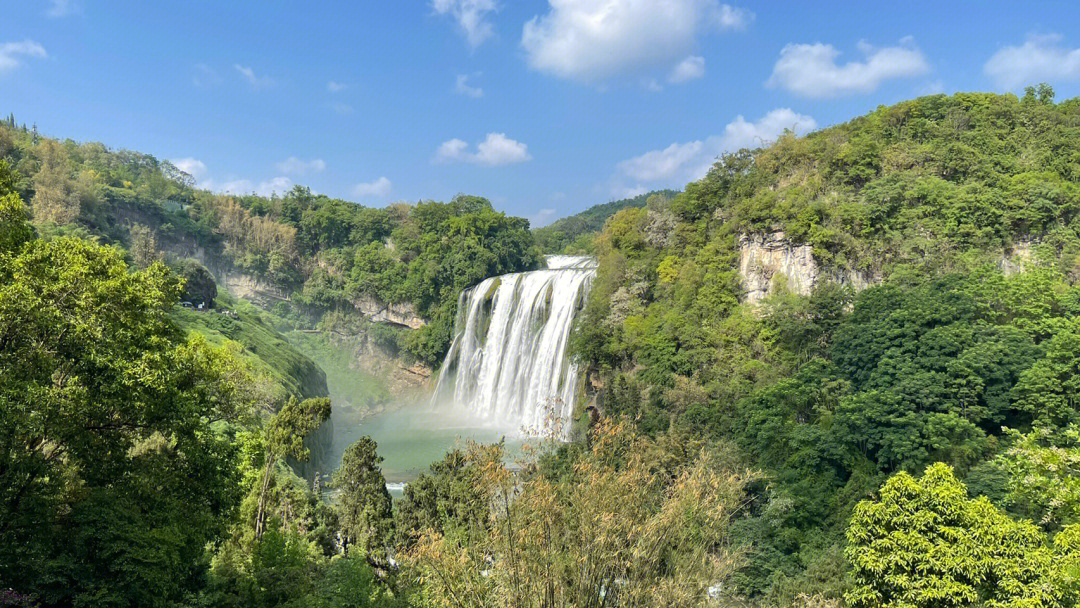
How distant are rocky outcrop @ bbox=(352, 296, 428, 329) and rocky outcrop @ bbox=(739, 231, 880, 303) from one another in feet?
83.0

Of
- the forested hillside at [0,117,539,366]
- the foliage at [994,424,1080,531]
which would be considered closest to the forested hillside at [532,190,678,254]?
the forested hillside at [0,117,539,366]

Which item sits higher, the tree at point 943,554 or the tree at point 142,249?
the tree at point 142,249

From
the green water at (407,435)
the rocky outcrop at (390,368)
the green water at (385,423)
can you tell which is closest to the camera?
the green water at (407,435)

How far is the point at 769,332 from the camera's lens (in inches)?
828

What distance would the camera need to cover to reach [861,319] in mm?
18125

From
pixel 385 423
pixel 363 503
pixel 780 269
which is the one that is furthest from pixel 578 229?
pixel 363 503

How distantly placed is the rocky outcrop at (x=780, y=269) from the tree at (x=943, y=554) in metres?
13.2

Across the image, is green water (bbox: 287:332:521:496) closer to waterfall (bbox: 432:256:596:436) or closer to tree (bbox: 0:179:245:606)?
waterfall (bbox: 432:256:596:436)

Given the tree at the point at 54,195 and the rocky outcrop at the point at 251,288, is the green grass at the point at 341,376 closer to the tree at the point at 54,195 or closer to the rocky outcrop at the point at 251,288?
the rocky outcrop at the point at 251,288

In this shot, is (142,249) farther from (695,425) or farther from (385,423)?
(695,425)

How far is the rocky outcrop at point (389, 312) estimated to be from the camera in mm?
44156

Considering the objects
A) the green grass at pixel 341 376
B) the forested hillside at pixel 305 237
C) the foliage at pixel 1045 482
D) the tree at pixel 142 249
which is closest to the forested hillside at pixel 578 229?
the forested hillside at pixel 305 237

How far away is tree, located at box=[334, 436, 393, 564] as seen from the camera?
1359 centimetres

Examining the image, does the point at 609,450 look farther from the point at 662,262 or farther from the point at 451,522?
the point at 662,262
